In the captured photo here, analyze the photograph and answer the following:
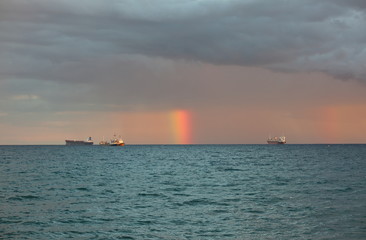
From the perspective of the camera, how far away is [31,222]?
33.8 metres

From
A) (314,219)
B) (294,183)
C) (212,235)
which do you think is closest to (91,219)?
(212,235)

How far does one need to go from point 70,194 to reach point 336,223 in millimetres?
34138

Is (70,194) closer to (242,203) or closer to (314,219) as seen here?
(242,203)

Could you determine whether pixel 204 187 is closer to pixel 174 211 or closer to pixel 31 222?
pixel 174 211

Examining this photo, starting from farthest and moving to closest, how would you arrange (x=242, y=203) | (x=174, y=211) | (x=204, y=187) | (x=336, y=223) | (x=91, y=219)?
(x=204, y=187), (x=242, y=203), (x=174, y=211), (x=91, y=219), (x=336, y=223)

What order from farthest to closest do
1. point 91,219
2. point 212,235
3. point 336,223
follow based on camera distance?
1. point 91,219
2. point 336,223
3. point 212,235

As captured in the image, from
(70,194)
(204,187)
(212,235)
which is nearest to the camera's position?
(212,235)

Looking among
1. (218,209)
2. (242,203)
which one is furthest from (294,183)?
(218,209)

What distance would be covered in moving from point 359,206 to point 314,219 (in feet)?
29.3

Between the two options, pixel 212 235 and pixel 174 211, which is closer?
pixel 212 235

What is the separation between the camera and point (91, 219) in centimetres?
3497

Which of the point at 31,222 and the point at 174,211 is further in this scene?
the point at 174,211

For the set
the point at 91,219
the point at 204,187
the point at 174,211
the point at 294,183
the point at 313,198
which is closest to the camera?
the point at 91,219

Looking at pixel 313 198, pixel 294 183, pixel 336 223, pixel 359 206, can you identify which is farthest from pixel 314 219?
pixel 294 183
